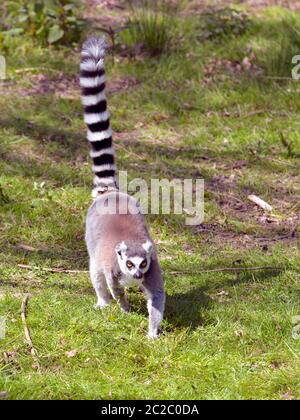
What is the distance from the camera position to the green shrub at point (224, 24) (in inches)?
371

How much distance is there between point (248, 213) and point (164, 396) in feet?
9.30

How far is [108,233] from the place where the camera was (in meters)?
5.32

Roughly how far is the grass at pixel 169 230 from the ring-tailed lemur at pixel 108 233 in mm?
170

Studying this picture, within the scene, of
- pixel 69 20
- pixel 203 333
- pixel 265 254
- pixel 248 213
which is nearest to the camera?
pixel 203 333

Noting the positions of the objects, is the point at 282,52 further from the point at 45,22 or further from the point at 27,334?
the point at 27,334

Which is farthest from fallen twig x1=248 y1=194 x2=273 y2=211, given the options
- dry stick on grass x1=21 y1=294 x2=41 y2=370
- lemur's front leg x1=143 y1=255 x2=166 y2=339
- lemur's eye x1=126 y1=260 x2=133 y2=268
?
dry stick on grass x1=21 y1=294 x2=41 y2=370

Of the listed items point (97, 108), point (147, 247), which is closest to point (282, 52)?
point (97, 108)

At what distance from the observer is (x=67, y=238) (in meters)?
6.29

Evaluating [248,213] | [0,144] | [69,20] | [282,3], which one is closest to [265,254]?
[248,213]

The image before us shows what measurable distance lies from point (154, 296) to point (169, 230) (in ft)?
5.18

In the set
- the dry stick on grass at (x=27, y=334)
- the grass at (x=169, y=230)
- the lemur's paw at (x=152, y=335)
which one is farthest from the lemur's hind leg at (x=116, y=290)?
the dry stick on grass at (x=27, y=334)

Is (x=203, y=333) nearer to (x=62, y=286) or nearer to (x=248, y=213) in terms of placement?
(x=62, y=286)

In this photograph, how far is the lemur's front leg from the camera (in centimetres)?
484
